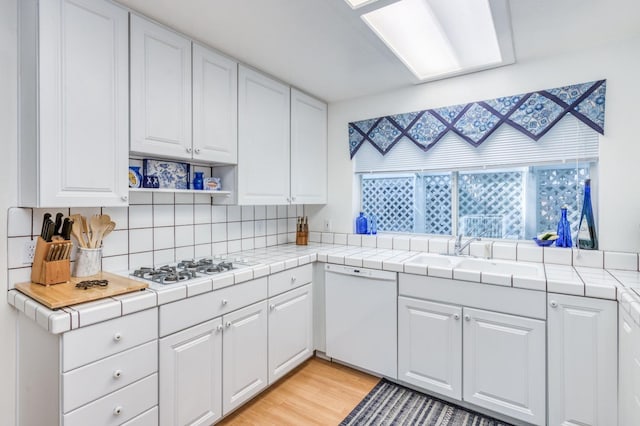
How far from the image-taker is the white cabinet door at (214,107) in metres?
2.03

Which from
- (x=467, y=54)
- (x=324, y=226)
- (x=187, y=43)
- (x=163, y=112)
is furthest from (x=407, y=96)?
(x=163, y=112)

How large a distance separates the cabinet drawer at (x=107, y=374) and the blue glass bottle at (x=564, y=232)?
2.50 metres

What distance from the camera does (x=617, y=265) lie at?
6.53 ft

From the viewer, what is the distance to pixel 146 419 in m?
1.49

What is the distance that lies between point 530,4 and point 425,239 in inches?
65.4

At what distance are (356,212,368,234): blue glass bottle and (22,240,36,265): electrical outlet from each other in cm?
228

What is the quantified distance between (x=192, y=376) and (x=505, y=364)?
5.67 ft

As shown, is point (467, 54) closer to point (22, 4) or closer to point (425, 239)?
point (425, 239)

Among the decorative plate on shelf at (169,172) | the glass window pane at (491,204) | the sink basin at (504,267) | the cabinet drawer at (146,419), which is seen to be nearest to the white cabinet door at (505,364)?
the sink basin at (504,267)

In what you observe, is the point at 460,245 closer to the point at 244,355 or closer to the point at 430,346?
the point at 430,346

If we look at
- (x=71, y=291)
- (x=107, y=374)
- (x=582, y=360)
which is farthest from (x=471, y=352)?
(x=71, y=291)

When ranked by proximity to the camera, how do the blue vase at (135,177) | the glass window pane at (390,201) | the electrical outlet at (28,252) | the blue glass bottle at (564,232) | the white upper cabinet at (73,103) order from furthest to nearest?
the glass window pane at (390,201)
the blue glass bottle at (564,232)
the blue vase at (135,177)
the electrical outlet at (28,252)
the white upper cabinet at (73,103)

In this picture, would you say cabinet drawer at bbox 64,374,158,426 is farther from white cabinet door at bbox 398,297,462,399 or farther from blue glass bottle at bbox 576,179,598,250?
blue glass bottle at bbox 576,179,598,250

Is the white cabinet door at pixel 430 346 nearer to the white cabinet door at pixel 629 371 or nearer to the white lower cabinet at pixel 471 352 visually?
the white lower cabinet at pixel 471 352
